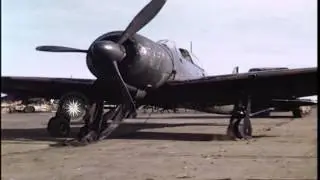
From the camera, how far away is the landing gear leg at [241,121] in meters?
14.2

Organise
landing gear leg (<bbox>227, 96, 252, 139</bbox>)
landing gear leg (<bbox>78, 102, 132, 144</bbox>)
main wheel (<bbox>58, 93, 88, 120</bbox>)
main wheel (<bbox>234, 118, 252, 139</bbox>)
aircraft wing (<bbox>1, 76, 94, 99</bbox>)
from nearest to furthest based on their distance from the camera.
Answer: main wheel (<bbox>58, 93, 88, 120</bbox>), landing gear leg (<bbox>78, 102, 132, 144</bbox>), main wheel (<bbox>234, 118, 252, 139</bbox>), landing gear leg (<bbox>227, 96, 252, 139</bbox>), aircraft wing (<bbox>1, 76, 94, 99</bbox>)

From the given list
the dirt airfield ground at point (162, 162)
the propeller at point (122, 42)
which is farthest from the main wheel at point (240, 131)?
the propeller at point (122, 42)

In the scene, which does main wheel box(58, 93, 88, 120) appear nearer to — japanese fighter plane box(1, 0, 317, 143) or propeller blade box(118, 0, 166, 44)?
japanese fighter plane box(1, 0, 317, 143)

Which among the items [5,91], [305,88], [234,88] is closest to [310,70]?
[305,88]

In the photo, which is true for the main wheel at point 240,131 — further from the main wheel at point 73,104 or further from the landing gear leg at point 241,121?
the main wheel at point 73,104

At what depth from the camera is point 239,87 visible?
14633 millimetres

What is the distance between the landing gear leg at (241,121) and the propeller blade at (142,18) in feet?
13.4

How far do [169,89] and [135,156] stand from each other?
5933 mm

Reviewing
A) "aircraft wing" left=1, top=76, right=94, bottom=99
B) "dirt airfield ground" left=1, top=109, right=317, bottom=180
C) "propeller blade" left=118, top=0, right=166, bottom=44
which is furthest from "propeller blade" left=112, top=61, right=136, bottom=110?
"dirt airfield ground" left=1, top=109, right=317, bottom=180

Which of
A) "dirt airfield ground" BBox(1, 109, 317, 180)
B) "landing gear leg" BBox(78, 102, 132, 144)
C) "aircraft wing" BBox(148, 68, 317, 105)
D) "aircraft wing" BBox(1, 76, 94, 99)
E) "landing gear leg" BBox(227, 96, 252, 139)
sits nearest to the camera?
"dirt airfield ground" BBox(1, 109, 317, 180)

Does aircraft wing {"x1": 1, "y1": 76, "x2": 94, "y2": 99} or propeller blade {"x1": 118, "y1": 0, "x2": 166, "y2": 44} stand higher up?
propeller blade {"x1": 118, "y1": 0, "x2": 166, "y2": 44}

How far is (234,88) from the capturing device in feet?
48.4

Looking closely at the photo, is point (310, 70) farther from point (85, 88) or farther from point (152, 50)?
point (85, 88)

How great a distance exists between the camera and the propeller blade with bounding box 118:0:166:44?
12422 millimetres
